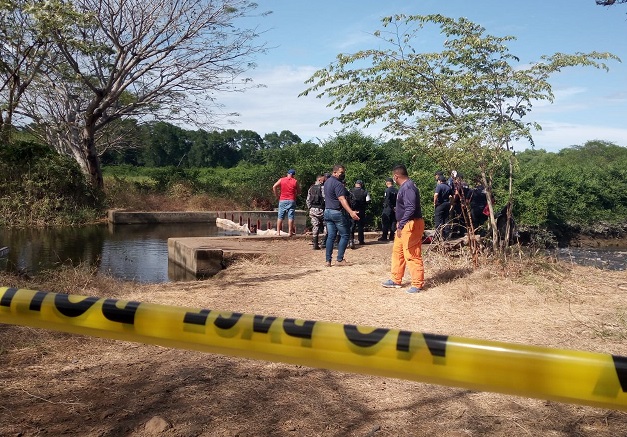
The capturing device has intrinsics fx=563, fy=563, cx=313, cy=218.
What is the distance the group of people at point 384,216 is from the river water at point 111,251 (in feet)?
9.29

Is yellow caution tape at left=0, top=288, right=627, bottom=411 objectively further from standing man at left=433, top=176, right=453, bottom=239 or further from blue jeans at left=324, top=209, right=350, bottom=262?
standing man at left=433, top=176, right=453, bottom=239

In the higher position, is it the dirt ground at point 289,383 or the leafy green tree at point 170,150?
the leafy green tree at point 170,150

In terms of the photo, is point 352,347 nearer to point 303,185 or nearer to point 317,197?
point 317,197

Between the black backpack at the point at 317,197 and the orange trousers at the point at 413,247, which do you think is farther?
the black backpack at the point at 317,197

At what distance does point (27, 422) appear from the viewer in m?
3.30

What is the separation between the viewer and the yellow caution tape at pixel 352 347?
5.01 feet

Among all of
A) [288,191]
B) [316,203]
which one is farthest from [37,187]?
[316,203]

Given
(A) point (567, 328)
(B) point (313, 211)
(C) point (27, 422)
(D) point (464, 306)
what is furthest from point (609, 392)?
(B) point (313, 211)

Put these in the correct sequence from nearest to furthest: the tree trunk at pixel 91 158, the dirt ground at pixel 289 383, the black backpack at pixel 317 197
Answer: the dirt ground at pixel 289 383 < the black backpack at pixel 317 197 < the tree trunk at pixel 91 158

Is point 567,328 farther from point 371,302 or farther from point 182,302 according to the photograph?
point 182,302

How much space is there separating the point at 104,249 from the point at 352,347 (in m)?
13.9

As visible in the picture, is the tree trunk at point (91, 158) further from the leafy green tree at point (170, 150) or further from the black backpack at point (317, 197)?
the leafy green tree at point (170, 150)

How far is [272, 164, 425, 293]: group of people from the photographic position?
745cm

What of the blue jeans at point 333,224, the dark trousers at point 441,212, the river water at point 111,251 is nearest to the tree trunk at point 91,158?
the river water at point 111,251
